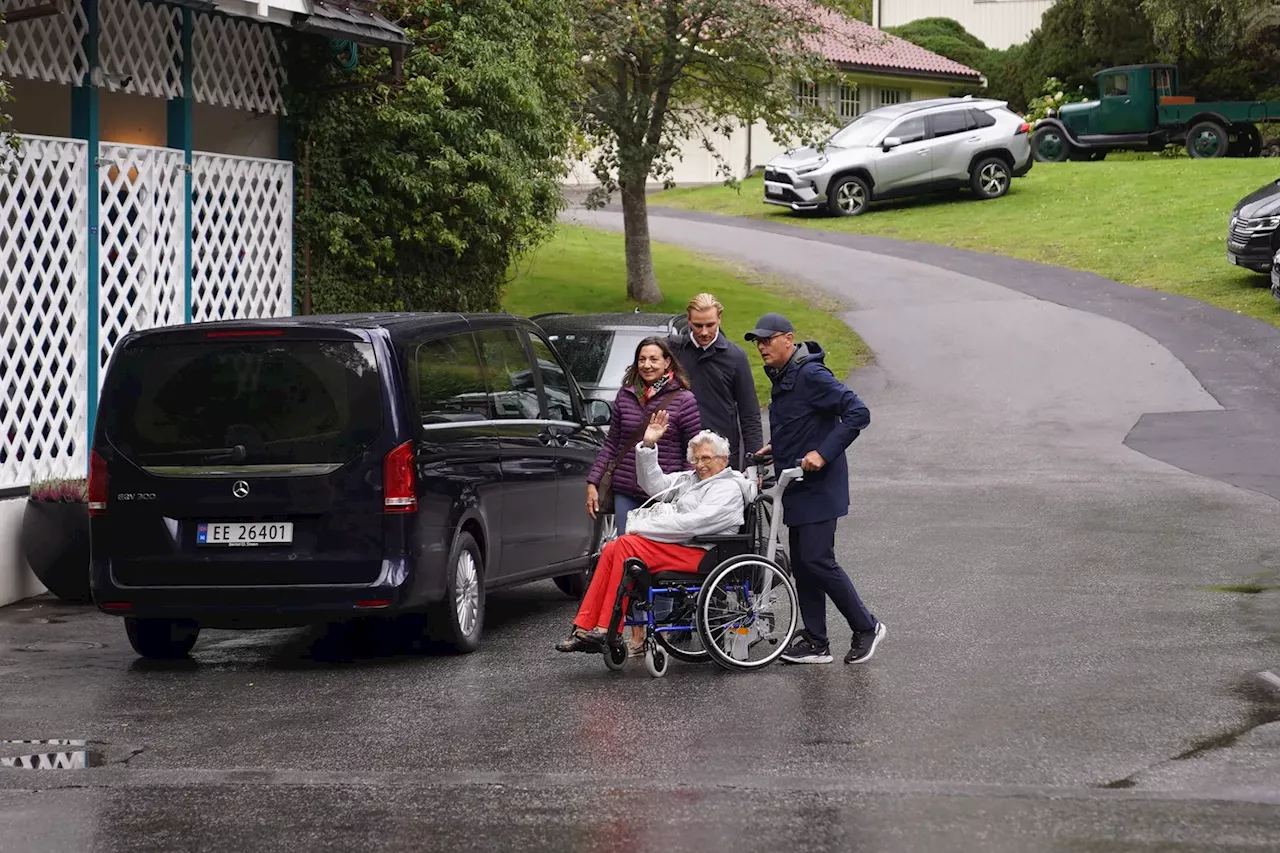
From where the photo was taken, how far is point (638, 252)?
29766 millimetres

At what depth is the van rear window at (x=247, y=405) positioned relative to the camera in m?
9.19

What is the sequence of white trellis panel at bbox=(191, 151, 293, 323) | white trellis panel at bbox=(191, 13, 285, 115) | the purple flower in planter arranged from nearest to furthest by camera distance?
the purple flower in planter < white trellis panel at bbox=(191, 151, 293, 323) < white trellis panel at bbox=(191, 13, 285, 115)

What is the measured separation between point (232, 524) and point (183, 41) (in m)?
6.99

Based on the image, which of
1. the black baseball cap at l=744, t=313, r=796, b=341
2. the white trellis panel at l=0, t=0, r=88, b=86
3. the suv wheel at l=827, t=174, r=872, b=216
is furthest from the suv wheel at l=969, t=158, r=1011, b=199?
the black baseball cap at l=744, t=313, r=796, b=341

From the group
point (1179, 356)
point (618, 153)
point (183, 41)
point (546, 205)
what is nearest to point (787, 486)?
point (183, 41)

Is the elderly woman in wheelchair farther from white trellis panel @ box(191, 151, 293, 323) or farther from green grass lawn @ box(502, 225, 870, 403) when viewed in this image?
green grass lawn @ box(502, 225, 870, 403)

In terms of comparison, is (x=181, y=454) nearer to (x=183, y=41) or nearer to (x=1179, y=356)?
(x=183, y=41)

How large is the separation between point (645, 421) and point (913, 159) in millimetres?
30164

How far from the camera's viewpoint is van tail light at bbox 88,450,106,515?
9.41 m

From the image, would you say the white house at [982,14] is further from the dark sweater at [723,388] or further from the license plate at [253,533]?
the license plate at [253,533]

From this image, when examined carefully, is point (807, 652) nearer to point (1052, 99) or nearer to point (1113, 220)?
point (1113, 220)

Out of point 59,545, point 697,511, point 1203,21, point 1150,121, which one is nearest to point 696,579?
point 697,511

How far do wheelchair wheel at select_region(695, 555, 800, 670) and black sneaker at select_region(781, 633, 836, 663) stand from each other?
142 millimetres

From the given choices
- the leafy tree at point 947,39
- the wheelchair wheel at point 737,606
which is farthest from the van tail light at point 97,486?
the leafy tree at point 947,39
